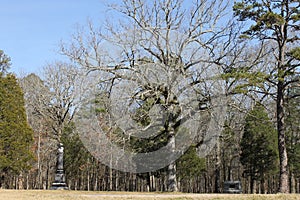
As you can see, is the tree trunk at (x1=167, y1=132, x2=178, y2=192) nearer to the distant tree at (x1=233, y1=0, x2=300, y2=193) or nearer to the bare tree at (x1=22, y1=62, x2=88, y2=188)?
the distant tree at (x1=233, y1=0, x2=300, y2=193)

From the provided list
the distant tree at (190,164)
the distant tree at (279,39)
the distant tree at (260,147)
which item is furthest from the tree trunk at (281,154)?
the distant tree at (190,164)

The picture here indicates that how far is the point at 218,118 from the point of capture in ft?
60.3

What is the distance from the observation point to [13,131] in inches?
939

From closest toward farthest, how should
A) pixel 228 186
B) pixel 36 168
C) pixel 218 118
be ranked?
pixel 218 118
pixel 228 186
pixel 36 168

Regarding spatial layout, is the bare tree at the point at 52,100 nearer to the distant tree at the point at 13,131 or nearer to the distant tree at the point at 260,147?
the distant tree at the point at 13,131

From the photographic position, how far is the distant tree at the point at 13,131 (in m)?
23.6

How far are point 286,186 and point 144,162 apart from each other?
12.6 m

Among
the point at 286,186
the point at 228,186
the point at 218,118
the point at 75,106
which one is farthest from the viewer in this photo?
the point at 75,106

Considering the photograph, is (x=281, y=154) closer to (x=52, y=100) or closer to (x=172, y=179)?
(x=172, y=179)

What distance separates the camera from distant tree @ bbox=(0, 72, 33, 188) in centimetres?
2361

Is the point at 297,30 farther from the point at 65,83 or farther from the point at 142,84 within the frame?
the point at 65,83

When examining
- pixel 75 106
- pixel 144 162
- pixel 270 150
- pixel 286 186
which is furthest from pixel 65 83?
pixel 286 186

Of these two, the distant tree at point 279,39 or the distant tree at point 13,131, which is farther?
the distant tree at point 13,131

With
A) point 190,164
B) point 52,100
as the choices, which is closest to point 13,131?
point 52,100
